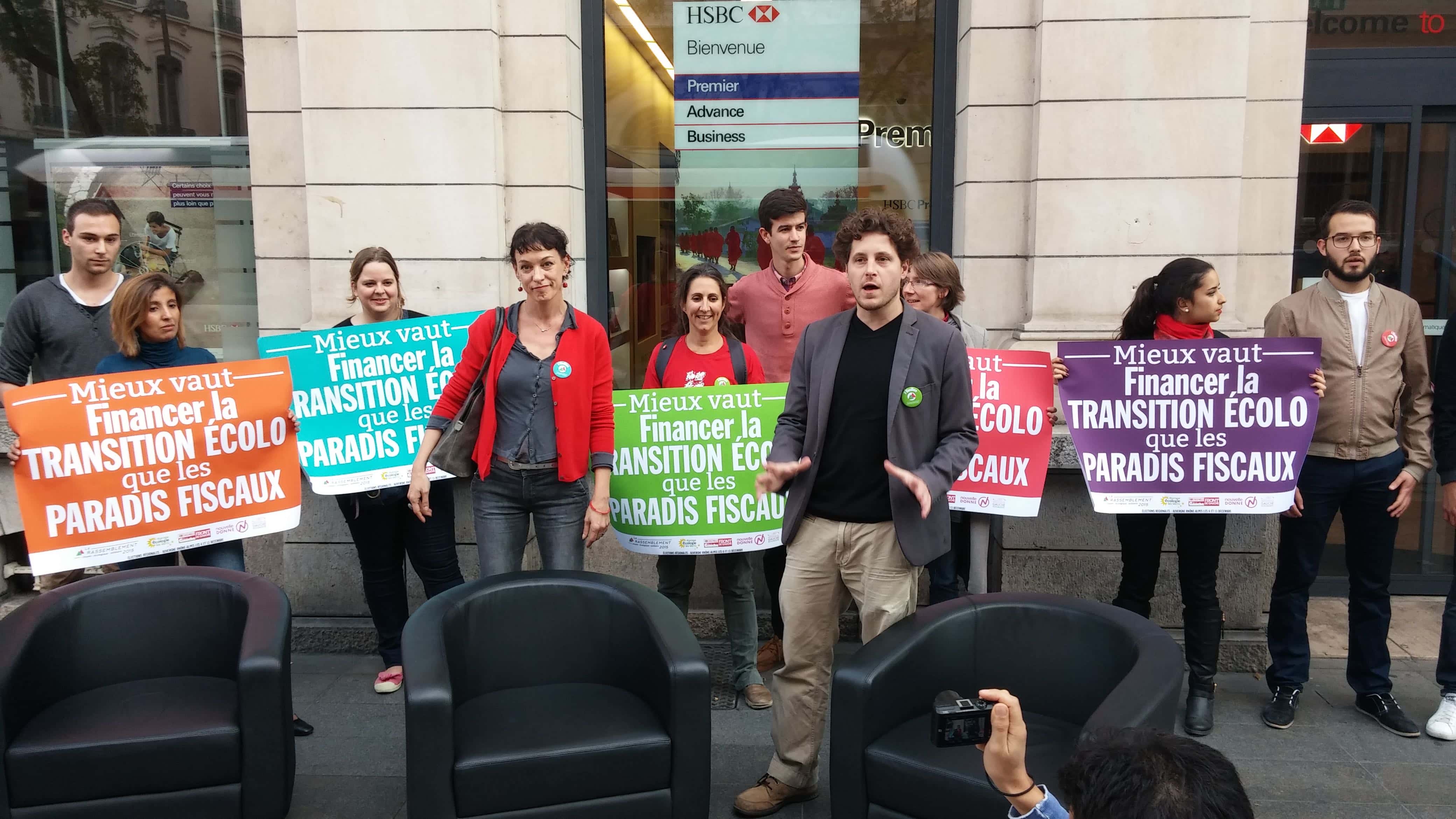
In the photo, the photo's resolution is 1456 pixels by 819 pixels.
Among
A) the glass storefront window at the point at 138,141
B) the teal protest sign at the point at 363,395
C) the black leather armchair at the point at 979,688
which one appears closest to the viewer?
the black leather armchair at the point at 979,688

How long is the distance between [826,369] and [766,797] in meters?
1.72

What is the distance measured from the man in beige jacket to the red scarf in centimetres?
43

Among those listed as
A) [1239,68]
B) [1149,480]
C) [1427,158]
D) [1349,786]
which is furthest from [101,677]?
[1427,158]

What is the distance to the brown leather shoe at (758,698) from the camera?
5.18 meters

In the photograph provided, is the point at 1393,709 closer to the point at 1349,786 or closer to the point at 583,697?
the point at 1349,786

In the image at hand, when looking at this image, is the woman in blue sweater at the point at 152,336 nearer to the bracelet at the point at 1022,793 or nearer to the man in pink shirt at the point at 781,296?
the man in pink shirt at the point at 781,296

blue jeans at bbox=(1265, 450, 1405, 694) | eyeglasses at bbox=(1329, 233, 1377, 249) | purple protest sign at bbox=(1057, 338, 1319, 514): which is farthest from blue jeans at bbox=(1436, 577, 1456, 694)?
eyeglasses at bbox=(1329, 233, 1377, 249)

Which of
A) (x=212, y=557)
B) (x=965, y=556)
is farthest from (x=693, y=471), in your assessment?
(x=212, y=557)

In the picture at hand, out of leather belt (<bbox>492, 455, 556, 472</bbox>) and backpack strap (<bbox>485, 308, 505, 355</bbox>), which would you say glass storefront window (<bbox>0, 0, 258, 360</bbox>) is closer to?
backpack strap (<bbox>485, 308, 505, 355</bbox>)

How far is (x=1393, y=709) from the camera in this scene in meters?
4.93

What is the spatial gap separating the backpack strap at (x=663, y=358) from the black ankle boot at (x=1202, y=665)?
285 centimetres

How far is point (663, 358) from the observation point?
5203mm

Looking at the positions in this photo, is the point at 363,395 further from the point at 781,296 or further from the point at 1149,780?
the point at 1149,780

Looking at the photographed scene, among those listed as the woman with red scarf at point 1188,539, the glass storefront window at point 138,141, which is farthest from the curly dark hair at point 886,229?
the glass storefront window at point 138,141
